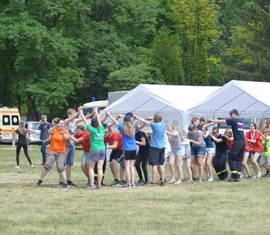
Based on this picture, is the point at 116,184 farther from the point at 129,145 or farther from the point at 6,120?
the point at 6,120

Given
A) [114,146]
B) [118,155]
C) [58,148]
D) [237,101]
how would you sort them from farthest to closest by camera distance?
[237,101] → [118,155] → [114,146] → [58,148]

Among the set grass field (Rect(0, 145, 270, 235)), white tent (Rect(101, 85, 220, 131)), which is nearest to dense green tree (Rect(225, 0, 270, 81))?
white tent (Rect(101, 85, 220, 131))

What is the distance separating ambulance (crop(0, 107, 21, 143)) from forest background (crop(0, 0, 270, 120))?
110 inches

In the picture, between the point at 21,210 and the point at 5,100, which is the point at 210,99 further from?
the point at 5,100

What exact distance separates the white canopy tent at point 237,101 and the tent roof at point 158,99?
46cm

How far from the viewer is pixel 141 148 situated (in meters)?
18.4

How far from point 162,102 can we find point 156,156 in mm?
7846

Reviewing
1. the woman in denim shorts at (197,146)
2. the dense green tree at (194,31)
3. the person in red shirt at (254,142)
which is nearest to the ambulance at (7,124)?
the dense green tree at (194,31)

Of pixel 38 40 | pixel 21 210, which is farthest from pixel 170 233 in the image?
pixel 38 40

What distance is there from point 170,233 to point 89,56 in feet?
133

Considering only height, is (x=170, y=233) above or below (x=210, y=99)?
below

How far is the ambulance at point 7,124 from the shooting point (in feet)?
144

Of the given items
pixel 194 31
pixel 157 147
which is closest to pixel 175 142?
pixel 157 147

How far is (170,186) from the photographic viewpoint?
1788 centimetres
